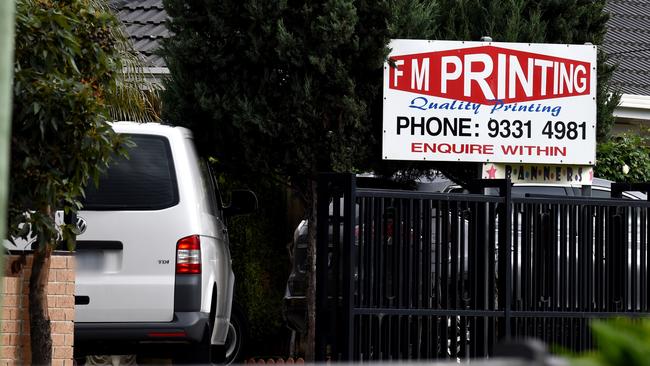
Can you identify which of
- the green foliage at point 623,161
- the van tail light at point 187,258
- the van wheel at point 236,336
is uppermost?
the green foliage at point 623,161

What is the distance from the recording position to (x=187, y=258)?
8.95 m

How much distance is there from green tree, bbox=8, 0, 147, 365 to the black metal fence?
5.16ft

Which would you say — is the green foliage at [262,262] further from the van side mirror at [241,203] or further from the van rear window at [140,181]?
the van rear window at [140,181]

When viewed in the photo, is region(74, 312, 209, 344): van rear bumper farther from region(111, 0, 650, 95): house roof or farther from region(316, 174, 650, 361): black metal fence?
region(111, 0, 650, 95): house roof

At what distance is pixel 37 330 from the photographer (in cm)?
745

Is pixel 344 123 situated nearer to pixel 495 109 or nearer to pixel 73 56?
pixel 495 109

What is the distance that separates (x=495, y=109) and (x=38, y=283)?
378cm

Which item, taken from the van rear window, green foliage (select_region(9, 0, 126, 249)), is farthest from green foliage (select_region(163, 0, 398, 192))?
green foliage (select_region(9, 0, 126, 249))

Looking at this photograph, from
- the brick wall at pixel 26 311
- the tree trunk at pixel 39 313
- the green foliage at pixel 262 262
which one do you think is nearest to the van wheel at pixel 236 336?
the green foliage at pixel 262 262

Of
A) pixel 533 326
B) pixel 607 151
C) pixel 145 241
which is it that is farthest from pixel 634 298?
pixel 607 151

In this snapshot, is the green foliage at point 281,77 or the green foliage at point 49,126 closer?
the green foliage at point 49,126

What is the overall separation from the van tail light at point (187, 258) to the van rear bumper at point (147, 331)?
0.29 metres

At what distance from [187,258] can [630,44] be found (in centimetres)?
960

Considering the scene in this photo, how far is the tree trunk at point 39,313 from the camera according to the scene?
745cm
